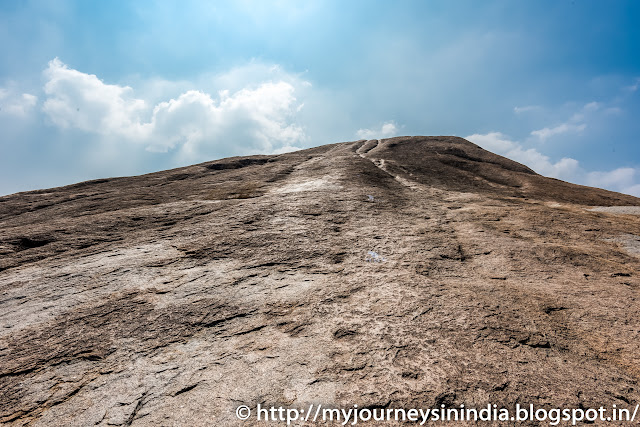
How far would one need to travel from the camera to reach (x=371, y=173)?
687 inches

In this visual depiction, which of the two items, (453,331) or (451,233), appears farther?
(451,233)

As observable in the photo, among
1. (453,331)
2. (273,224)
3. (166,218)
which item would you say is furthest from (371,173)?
(453,331)

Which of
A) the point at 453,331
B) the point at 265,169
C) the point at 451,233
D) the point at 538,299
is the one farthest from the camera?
the point at 265,169

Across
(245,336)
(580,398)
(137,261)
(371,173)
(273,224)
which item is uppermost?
(371,173)

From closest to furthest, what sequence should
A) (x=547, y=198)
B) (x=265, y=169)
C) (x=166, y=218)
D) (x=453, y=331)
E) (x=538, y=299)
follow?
(x=453, y=331)
(x=538, y=299)
(x=166, y=218)
(x=547, y=198)
(x=265, y=169)

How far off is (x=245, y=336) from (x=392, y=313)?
7.58ft

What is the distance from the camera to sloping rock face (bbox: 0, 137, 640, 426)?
382cm

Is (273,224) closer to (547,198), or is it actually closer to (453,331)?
(453,331)

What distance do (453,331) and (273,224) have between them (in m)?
6.40

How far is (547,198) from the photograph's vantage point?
16.6 metres

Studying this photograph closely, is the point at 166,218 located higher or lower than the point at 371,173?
lower

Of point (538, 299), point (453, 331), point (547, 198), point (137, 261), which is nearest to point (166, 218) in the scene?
point (137, 261)

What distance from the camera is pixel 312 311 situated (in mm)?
5477

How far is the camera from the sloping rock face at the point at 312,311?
3.82 m
